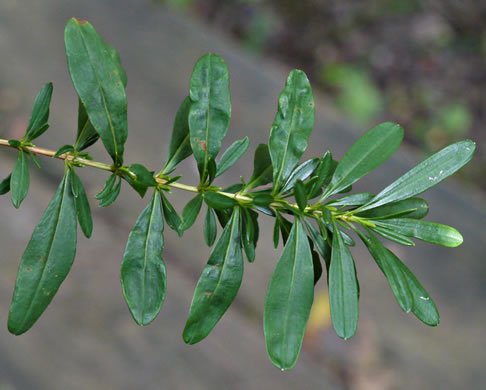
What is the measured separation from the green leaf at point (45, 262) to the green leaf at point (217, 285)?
7.4 inches

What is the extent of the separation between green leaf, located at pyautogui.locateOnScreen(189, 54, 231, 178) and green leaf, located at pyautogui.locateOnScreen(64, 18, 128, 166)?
0.34 feet

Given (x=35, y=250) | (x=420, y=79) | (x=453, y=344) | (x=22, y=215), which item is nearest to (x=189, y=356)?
(x=22, y=215)

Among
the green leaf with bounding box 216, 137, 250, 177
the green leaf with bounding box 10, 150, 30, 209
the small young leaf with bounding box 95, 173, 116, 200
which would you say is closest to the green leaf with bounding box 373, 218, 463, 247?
the green leaf with bounding box 216, 137, 250, 177

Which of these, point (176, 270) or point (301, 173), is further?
point (176, 270)

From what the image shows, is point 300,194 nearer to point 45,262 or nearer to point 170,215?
point 170,215

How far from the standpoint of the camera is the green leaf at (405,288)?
28.4 inches

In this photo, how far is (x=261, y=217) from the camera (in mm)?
2373

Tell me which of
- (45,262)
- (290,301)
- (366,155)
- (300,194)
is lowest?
(45,262)

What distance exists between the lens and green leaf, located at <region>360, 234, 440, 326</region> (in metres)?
0.72

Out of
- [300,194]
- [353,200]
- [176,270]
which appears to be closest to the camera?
[300,194]

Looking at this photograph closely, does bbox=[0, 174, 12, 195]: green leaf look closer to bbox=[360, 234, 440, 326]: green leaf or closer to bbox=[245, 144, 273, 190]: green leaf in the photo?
bbox=[245, 144, 273, 190]: green leaf

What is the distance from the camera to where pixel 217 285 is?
75 cm

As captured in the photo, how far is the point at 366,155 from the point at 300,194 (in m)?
0.16

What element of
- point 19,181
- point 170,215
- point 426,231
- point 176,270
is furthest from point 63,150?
point 176,270
